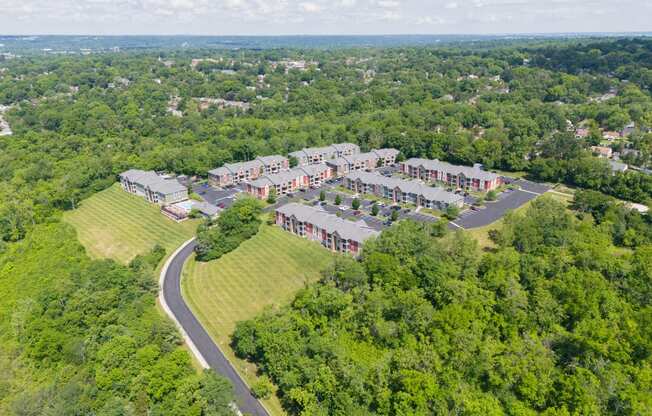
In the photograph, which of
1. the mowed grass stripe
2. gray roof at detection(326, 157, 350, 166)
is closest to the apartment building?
gray roof at detection(326, 157, 350, 166)

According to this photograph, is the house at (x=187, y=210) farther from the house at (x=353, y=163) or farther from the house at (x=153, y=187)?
the house at (x=353, y=163)

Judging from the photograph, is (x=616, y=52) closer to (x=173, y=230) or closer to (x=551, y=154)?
(x=551, y=154)

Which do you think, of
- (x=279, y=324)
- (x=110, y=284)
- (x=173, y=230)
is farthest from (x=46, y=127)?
(x=279, y=324)

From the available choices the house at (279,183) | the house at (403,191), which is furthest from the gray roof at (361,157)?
the house at (279,183)

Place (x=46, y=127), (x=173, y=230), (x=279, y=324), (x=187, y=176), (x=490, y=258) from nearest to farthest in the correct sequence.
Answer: (x=279, y=324), (x=490, y=258), (x=173, y=230), (x=187, y=176), (x=46, y=127)

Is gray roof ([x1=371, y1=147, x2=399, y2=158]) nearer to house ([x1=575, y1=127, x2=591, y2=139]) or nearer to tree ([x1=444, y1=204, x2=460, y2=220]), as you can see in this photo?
tree ([x1=444, y1=204, x2=460, y2=220])

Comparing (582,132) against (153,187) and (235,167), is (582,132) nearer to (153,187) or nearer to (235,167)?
(235,167)
